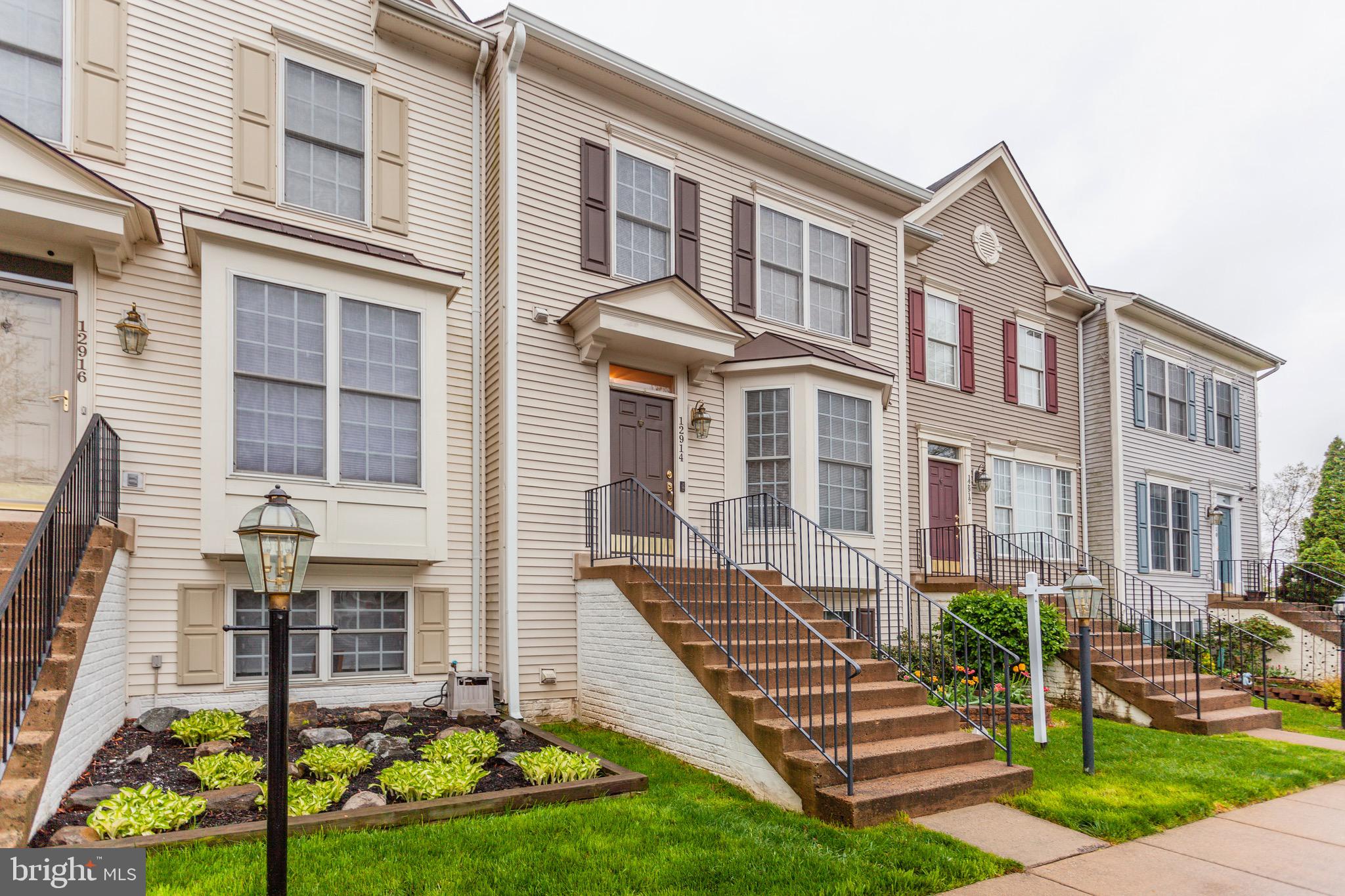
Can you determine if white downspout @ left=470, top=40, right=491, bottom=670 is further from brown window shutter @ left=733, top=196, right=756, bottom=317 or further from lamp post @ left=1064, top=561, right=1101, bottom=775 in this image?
lamp post @ left=1064, top=561, right=1101, bottom=775

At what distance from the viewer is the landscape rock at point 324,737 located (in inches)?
258

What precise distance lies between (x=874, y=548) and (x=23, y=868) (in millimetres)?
9138

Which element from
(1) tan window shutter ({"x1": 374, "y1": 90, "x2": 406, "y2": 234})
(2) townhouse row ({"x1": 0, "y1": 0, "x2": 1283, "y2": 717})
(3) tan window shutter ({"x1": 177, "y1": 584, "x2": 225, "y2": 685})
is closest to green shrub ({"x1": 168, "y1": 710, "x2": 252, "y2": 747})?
(3) tan window shutter ({"x1": 177, "y1": 584, "x2": 225, "y2": 685})

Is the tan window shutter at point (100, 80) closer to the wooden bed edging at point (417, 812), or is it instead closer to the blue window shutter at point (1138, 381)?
the wooden bed edging at point (417, 812)

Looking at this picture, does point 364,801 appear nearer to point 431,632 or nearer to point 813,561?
point 431,632

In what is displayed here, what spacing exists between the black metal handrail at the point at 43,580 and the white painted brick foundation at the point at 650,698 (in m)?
4.29

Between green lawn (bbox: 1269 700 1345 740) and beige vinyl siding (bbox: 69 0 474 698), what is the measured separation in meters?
9.66

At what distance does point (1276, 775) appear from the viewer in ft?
23.6

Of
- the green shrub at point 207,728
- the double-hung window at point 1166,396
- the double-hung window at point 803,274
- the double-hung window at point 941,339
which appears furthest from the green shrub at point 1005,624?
the double-hung window at point 1166,396

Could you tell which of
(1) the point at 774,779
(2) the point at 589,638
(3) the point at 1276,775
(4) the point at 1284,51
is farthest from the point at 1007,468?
(4) the point at 1284,51

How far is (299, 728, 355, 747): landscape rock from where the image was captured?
654 cm

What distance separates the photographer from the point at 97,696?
231 inches

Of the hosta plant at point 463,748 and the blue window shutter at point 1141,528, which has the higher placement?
the blue window shutter at point 1141,528

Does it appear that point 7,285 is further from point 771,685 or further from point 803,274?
point 803,274
